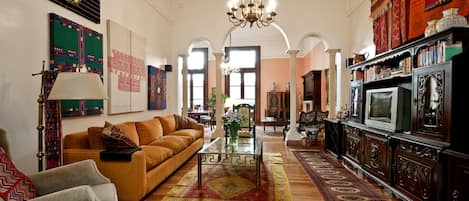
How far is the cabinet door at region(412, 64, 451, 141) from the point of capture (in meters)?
2.53

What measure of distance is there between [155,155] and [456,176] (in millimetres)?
3185

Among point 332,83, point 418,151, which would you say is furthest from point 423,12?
point 332,83

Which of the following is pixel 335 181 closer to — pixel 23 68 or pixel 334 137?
pixel 334 137

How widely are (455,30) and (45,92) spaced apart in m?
3.84

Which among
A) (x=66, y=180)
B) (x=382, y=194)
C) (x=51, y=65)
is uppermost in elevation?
(x=51, y=65)

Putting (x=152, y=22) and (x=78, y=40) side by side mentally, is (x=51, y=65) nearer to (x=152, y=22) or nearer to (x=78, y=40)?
(x=78, y=40)

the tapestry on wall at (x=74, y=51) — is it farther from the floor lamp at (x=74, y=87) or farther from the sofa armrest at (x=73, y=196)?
the sofa armrest at (x=73, y=196)

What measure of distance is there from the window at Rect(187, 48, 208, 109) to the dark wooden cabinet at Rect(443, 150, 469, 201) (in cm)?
1109

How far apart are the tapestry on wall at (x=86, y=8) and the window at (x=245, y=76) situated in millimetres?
8680

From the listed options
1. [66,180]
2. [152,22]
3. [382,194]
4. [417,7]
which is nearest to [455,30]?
[417,7]

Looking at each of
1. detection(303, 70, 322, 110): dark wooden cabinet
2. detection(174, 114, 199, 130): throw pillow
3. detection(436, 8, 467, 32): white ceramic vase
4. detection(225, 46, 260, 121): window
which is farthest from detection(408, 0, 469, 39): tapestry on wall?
detection(225, 46, 260, 121): window

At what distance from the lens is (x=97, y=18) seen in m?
4.12

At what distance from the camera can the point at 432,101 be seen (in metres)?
2.76

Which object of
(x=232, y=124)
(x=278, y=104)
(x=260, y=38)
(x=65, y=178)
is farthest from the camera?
(x=260, y=38)
